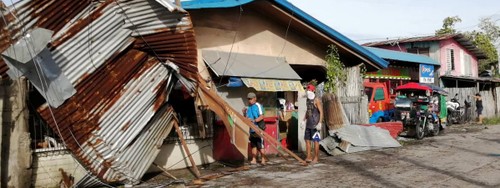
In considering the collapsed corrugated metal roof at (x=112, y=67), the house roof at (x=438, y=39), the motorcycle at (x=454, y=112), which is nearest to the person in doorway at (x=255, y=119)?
the collapsed corrugated metal roof at (x=112, y=67)

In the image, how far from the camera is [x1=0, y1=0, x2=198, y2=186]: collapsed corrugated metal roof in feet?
22.8

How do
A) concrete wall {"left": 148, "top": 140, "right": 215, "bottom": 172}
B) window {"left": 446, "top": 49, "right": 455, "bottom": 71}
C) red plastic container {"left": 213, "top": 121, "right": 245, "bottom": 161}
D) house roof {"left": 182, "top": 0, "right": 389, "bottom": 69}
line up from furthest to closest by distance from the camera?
window {"left": 446, "top": 49, "right": 455, "bottom": 71}
red plastic container {"left": 213, "top": 121, "right": 245, "bottom": 161}
house roof {"left": 182, "top": 0, "right": 389, "bottom": 69}
concrete wall {"left": 148, "top": 140, "right": 215, "bottom": 172}

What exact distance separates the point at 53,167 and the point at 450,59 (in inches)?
1047

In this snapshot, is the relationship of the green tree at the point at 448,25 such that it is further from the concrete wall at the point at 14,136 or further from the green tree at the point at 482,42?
the concrete wall at the point at 14,136

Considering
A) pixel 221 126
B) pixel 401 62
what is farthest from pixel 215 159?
pixel 401 62

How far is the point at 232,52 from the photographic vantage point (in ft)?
35.6

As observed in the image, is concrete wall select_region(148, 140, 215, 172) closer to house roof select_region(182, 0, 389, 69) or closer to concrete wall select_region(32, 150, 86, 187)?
concrete wall select_region(32, 150, 86, 187)

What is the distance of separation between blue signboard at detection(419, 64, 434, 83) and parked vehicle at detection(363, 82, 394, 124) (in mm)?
7578

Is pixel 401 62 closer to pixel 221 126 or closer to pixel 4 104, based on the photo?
pixel 221 126

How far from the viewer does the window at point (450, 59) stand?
2848 cm

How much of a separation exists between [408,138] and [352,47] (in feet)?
14.3

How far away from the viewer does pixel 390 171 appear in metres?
9.02

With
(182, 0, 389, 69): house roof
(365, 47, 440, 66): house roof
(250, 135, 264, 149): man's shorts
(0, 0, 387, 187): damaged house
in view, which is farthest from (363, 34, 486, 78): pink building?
(0, 0, 387, 187): damaged house

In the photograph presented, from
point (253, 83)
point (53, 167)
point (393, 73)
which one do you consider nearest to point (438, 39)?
point (393, 73)
